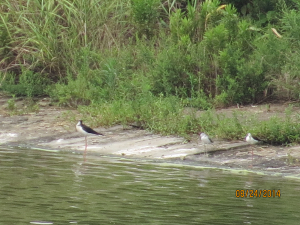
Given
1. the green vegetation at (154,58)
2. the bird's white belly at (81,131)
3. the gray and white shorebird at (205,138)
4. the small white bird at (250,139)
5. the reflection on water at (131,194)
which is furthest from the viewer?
the green vegetation at (154,58)

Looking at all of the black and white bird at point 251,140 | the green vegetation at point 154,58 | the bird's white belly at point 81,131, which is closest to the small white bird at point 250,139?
the black and white bird at point 251,140

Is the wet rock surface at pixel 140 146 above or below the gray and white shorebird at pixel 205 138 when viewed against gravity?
below

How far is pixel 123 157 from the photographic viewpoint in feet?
30.2

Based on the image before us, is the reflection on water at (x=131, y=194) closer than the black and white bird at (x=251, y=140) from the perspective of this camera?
Yes

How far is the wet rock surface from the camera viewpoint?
8.54 meters
